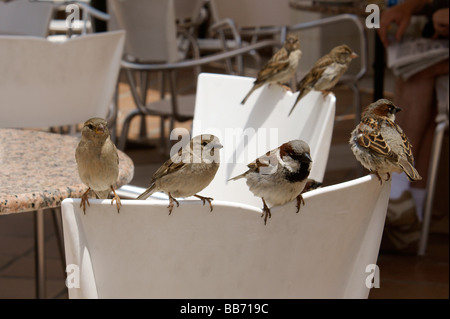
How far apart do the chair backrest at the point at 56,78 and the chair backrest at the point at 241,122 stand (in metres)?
Result: 0.58

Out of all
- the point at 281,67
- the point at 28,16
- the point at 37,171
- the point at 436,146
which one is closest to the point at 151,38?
the point at 28,16

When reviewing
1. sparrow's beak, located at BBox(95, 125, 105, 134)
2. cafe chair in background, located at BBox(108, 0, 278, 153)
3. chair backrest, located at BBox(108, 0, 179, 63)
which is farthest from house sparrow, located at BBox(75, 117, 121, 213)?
chair backrest, located at BBox(108, 0, 179, 63)

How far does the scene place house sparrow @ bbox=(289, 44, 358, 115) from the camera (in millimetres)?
1383

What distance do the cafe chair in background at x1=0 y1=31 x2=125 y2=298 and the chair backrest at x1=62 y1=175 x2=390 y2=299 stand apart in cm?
125

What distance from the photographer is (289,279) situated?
81 cm

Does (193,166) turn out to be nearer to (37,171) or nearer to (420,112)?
(37,171)

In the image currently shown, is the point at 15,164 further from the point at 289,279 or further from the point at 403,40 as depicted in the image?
the point at 403,40

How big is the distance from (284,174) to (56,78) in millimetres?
1317

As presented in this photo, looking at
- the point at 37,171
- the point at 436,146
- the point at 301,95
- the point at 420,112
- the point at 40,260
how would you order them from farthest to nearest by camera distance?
the point at 420,112
the point at 436,146
the point at 40,260
the point at 301,95
the point at 37,171

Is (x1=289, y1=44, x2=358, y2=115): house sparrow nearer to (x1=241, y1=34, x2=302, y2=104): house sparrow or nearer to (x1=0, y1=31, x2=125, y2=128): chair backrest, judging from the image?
(x1=241, y1=34, x2=302, y2=104): house sparrow

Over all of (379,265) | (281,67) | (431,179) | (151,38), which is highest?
(281,67)

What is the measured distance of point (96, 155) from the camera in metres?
0.95

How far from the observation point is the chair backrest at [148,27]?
10.3 feet
